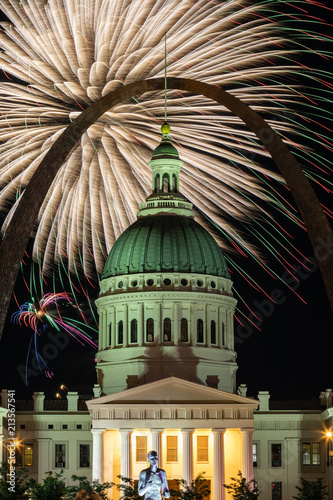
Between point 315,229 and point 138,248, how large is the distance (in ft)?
292

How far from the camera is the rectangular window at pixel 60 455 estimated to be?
4761 inches

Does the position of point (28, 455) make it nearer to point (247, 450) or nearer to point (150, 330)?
point (150, 330)

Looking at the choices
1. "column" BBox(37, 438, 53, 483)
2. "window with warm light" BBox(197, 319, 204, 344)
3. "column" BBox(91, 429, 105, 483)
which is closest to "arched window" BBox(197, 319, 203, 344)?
"window with warm light" BBox(197, 319, 204, 344)

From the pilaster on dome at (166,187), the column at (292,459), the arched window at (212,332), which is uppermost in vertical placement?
the pilaster on dome at (166,187)

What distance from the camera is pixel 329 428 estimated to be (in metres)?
119

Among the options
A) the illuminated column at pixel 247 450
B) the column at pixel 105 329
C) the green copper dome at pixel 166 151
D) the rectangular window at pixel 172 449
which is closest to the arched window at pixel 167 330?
the column at pixel 105 329

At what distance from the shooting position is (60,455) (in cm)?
12150

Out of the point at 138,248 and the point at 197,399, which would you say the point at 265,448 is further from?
the point at 138,248

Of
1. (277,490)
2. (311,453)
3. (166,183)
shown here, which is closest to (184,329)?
(166,183)

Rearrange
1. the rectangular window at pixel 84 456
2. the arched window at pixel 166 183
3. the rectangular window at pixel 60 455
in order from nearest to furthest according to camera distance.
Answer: the rectangular window at pixel 60 455
the rectangular window at pixel 84 456
the arched window at pixel 166 183

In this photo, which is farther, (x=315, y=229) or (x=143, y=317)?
(x=143, y=317)

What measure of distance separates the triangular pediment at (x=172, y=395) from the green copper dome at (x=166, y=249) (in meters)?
16.6

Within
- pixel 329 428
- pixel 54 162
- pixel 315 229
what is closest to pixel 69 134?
pixel 54 162

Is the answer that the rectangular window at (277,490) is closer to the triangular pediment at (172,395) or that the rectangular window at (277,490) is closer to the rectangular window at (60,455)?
the triangular pediment at (172,395)
